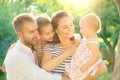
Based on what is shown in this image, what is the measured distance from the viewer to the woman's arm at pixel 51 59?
4.43 m

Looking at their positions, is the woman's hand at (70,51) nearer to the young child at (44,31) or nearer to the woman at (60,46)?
the woman at (60,46)

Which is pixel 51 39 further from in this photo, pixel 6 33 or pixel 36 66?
pixel 6 33

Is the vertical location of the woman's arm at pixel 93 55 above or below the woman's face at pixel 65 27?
below

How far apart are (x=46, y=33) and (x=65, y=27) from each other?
0.68 ft

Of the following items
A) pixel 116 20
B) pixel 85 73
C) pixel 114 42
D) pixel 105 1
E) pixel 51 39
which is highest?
pixel 51 39

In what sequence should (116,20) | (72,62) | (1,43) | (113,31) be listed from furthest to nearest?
(113,31) → (116,20) → (1,43) → (72,62)

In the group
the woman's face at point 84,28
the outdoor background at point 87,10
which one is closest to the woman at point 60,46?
the woman's face at point 84,28

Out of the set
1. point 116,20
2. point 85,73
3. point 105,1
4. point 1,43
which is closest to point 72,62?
point 85,73

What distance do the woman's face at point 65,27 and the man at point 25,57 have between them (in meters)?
0.32

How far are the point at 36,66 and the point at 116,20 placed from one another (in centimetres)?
2120

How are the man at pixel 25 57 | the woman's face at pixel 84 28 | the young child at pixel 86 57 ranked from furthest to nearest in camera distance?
1. the woman's face at pixel 84 28
2. the young child at pixel 86 57
3. the man at pixel 25 57

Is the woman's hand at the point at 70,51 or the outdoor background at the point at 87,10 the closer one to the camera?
the woman's hand at the point at 70,51

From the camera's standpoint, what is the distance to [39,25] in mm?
4551

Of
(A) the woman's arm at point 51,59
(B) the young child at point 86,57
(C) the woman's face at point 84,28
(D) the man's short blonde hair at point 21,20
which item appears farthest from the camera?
(C) the woman's face at point 84,28
